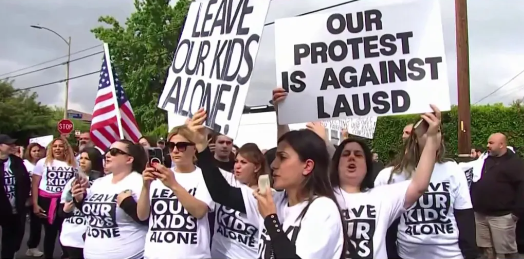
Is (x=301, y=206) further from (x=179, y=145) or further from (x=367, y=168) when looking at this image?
(x=179, y=145)

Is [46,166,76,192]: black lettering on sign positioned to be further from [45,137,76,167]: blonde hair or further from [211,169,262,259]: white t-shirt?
[211,169,262,259]: white t-shirt

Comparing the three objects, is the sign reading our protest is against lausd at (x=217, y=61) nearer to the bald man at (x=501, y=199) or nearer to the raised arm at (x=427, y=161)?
the raised arm at (x=427, y=161)

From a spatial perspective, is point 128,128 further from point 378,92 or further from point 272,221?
point 272,221

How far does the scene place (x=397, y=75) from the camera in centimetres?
388

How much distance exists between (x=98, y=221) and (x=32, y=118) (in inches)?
1723

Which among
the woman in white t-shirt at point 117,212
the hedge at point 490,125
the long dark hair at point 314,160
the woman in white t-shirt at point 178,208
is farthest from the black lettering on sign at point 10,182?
the hedge at point 490,125

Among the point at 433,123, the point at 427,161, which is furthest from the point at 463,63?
the point at 427,161

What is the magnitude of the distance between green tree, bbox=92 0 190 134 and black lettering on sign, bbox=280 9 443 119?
26.2m

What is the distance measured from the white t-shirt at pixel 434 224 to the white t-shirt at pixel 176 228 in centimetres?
132

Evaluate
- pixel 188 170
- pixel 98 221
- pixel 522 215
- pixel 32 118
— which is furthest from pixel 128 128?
pixel 32 118

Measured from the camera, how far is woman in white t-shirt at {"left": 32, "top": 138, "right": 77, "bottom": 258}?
8083mm

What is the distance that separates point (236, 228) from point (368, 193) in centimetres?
99

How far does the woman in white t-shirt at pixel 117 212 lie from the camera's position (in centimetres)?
417

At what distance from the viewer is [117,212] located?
4.20 meters
